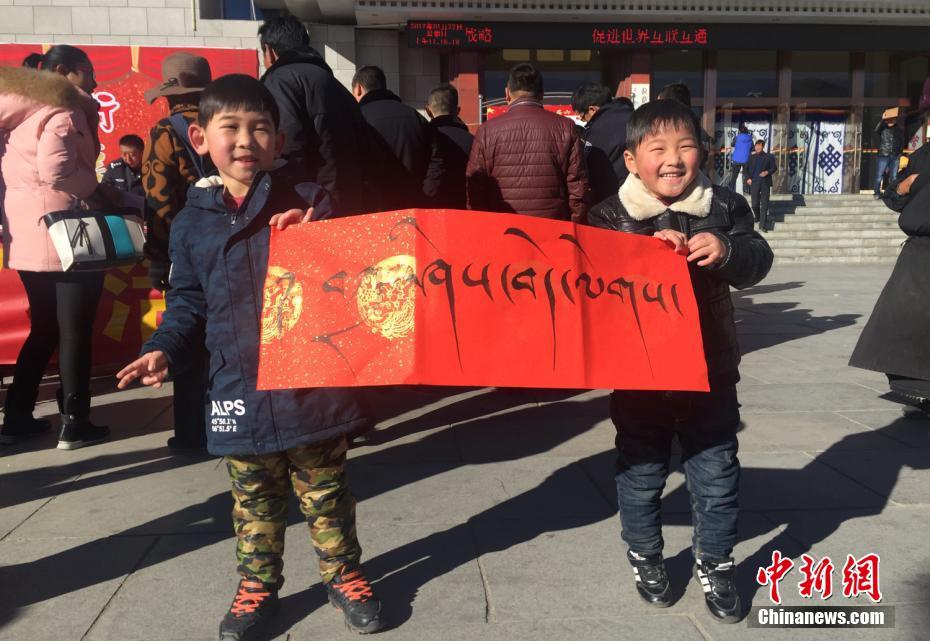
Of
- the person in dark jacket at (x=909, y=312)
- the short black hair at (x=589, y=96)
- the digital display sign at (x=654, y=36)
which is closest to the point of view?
the person in dark jacket at (x=909, y=312)

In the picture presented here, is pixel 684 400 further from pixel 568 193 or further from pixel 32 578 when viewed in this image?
pixel 568 193

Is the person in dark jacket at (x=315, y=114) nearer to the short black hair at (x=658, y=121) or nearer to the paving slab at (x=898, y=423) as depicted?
the short black hair at (x=658, y=121)

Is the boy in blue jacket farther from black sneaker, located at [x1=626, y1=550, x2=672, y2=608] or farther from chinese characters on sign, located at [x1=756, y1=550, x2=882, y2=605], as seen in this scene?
chinese characters on sign, located at [x1=756, y1=550, x2=882, y2=605]

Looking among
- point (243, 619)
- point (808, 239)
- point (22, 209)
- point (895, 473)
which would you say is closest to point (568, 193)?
point (895, 473)

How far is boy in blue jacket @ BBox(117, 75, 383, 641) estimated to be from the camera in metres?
2.26

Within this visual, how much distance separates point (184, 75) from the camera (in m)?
3.60

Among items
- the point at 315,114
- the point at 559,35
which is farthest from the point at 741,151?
the point at 315,114

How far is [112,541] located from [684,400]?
6.94ft

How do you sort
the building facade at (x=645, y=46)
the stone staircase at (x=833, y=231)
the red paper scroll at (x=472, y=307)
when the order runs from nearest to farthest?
1. the red paper scroll at (x=472, y=307)
2. the stone staircase at (x=833, y=231)
3. the building facade at (x=645, y=46)

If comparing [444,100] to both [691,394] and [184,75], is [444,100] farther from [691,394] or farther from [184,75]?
[691,394]

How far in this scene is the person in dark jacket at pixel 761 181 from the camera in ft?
48.9

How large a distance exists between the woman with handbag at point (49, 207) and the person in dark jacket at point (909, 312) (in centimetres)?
414

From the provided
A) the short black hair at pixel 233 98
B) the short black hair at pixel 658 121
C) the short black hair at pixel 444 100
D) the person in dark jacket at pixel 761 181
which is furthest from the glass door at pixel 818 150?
the short black hair at pixel 233 98

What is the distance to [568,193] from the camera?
15.7 feet
